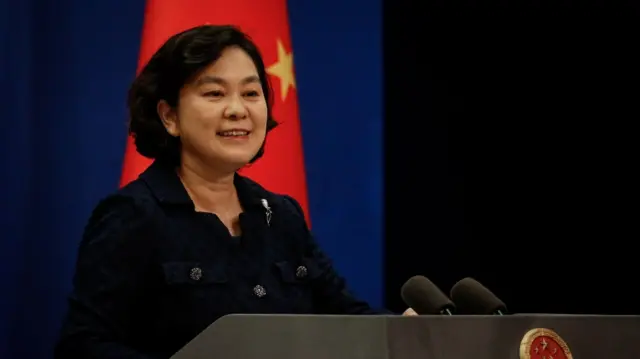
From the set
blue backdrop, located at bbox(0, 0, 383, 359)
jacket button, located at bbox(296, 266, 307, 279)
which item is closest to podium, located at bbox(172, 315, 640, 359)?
jacket button, located at bbox(296, 266, 307, 279)

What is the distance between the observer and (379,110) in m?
2.95

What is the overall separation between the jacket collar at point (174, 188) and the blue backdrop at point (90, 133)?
827mm

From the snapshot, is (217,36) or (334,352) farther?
(217,36)

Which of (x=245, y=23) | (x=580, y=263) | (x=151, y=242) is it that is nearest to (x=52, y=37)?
(x=245, y=23)

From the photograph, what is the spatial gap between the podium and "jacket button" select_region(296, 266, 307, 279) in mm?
556

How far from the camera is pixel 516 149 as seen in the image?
11.0 ft

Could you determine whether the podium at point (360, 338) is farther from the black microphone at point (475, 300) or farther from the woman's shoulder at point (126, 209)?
the woman's shoulder at point (126, 209)

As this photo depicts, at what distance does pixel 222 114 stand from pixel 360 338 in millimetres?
661

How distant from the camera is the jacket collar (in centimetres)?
164

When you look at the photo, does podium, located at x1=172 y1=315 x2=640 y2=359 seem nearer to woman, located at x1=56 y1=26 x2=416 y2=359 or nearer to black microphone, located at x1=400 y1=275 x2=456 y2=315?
black microphone, located at x1=400 y1=275 x2=456 y2=315

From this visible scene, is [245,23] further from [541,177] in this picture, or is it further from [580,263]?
[580,263]

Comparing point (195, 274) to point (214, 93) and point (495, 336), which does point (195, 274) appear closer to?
point (214, 93)

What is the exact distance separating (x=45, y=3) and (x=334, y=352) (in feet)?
5.92

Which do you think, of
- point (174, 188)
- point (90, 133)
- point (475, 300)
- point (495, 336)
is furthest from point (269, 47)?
point (495, 336)
